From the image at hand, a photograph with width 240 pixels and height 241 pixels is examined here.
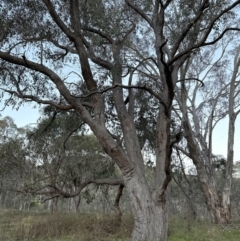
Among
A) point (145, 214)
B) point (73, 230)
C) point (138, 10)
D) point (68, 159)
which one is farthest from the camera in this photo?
point (68, 159)

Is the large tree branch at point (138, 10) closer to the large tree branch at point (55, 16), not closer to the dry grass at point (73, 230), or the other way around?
the large tree branch at point (55, 16)

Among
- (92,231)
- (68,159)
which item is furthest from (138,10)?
(68,159)

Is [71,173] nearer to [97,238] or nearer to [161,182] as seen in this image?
[97,238]

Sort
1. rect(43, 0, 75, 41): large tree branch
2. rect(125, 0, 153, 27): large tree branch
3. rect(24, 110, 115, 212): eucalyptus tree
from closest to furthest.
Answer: rect(43, 0, 75, 41): large tree branch, rect(125, 0, 153, 27): large tree branch, rect(24, 110, 115, 212): eucalyptus tree

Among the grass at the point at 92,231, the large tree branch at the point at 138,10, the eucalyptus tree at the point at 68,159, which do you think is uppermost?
the large tree branch at the point at 138,10

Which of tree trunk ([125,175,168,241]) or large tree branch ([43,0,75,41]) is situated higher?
large tree branch ([43,0,75,41])

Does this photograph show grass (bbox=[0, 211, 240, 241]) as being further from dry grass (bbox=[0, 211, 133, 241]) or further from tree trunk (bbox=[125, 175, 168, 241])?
tree trunk (bbox=[125, 175, 168, 241])

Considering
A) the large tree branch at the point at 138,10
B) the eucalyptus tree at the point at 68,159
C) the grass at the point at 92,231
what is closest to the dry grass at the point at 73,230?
the grass at the point at 92,231

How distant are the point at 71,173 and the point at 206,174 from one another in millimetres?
8309

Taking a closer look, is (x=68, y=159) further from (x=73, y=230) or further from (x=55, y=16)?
(x=55, y=16)

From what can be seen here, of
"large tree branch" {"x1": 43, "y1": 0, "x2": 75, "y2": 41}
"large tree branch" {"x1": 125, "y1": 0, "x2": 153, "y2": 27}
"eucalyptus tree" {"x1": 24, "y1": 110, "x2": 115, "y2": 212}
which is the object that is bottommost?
"eucalyptus tree" {"x1": 24, "y1": 110, "x2": 115, "y2": 212}

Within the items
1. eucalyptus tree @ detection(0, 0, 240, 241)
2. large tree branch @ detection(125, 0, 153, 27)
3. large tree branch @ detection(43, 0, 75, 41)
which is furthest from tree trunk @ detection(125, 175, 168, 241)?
large tree branch @ detection(125, 0, 153, 27)

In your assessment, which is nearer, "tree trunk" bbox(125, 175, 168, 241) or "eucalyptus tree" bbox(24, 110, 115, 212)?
"tree trunk" bbox(125, 175, 168, 241)

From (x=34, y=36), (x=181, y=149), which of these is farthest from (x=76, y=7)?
(x=181, y=149)
